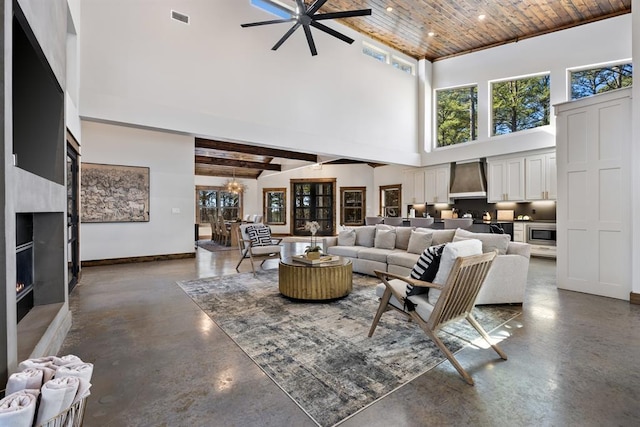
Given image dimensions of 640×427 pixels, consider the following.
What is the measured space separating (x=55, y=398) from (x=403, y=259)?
4105mm

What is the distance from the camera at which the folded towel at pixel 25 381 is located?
1.14 meters

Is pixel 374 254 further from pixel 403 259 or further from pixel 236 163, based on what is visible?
pixel 236 163

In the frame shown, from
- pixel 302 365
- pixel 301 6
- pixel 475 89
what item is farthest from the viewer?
pixel 475 89

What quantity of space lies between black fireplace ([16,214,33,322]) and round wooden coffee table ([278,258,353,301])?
7.79ft

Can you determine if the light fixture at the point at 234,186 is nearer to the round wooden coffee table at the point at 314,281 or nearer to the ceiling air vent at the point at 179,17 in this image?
the ceiling air vent at the point at 179,17

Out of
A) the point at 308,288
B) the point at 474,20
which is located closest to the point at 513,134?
the point at 474,20

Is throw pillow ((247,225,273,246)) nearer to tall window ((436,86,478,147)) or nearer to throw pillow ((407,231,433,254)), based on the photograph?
throw pillow ((407,231,433,254))

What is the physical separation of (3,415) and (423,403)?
6.20 feet

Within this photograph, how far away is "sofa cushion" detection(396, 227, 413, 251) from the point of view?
17.1 feet

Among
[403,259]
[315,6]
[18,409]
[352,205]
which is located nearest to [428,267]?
[403,259]

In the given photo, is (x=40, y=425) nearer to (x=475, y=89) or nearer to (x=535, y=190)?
(x=535, y=190)

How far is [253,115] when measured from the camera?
6465mm

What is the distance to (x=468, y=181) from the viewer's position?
28.3 ft

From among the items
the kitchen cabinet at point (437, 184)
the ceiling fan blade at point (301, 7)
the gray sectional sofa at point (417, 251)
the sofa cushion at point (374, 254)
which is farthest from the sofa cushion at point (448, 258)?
the kitchen cabinet at point (437, 184)
